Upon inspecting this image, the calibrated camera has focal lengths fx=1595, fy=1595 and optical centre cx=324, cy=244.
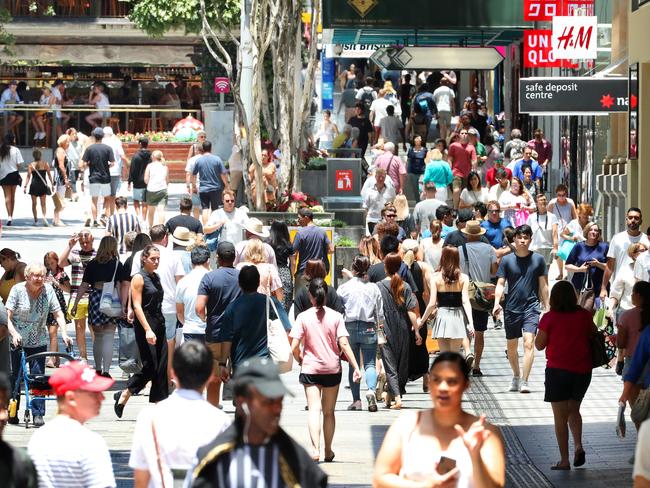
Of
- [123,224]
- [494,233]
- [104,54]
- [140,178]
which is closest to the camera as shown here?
[494,233]

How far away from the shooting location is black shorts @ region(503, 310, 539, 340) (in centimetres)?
1590

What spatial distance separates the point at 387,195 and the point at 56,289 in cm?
983

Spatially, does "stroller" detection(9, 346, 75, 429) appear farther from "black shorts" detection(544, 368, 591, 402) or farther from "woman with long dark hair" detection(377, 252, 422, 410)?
"black shorts" detection(544, 368, 591, 402)

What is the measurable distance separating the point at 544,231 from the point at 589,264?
3.72 metres

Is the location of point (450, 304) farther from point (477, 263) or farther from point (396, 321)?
point (477, 263)

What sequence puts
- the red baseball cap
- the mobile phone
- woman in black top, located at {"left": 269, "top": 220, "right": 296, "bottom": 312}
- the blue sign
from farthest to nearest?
the blue sign, woman in black top, located at {"left": 269, "top": 220, "right": 296, "bottom": 312}, the red baseball cap, the mobile phone

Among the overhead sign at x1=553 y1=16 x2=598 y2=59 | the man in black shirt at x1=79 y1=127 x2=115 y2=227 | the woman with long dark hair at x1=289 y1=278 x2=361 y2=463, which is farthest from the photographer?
the man in black shirt at x1=79 y1=127 x2=115 y2=227

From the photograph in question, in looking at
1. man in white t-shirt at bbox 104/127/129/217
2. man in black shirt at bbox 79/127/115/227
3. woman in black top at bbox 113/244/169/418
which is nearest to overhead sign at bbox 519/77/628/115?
woman in black top at bbox 113/244/169/418

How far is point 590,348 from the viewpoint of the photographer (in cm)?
1216

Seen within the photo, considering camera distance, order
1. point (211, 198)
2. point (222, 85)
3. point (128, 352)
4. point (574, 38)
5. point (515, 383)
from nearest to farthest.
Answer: point (128, 352) → point (515, 383) → point (574, 38) → point (211, 198) → point (222, 85)

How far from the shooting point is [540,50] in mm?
24141

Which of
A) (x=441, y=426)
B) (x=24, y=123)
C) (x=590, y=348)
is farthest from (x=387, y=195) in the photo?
(x=24, y=123)

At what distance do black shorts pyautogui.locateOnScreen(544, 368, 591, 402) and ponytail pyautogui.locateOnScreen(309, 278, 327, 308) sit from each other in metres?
1.87

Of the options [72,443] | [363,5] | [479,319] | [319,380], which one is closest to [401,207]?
[479,319]
